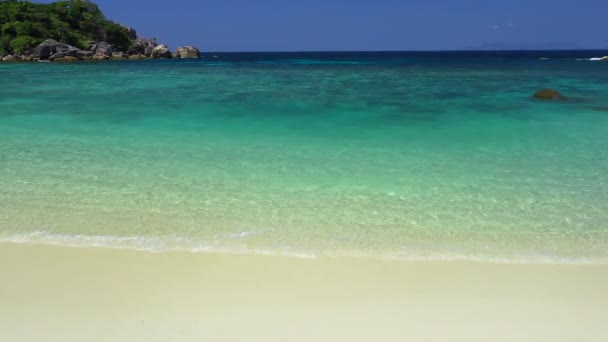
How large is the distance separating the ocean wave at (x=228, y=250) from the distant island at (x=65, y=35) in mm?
64846

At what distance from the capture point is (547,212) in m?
5.65

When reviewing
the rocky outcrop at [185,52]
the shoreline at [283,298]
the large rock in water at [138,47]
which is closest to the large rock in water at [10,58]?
the large rock in water at [138,47]

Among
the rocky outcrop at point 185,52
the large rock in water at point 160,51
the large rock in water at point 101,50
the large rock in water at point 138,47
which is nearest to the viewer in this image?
the large rock in water at point 101,50

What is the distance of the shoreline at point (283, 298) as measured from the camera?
3316mm

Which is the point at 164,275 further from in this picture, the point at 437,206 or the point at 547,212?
the point at 547,212

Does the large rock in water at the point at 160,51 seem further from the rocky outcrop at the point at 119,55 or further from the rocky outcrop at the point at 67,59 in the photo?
the rocky outcrop at the point at 67,59

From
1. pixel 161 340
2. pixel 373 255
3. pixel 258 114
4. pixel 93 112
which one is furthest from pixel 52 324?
pixel 93 112

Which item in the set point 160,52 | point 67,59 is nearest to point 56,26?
point 67,59

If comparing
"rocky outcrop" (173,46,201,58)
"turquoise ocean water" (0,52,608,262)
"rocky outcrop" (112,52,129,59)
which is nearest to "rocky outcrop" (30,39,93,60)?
"rocky outcrop" (112,52,129,59)

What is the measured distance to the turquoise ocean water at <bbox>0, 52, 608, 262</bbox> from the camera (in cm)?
488

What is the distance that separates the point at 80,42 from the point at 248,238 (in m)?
76.4

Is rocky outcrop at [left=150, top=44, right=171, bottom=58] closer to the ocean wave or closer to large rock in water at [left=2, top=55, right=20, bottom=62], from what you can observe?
large rock in water at [left=2, top=55, right=20, bottom=62]

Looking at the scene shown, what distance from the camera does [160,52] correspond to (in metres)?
85.6

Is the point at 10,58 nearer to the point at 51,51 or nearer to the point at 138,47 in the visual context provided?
the point at 51,51
